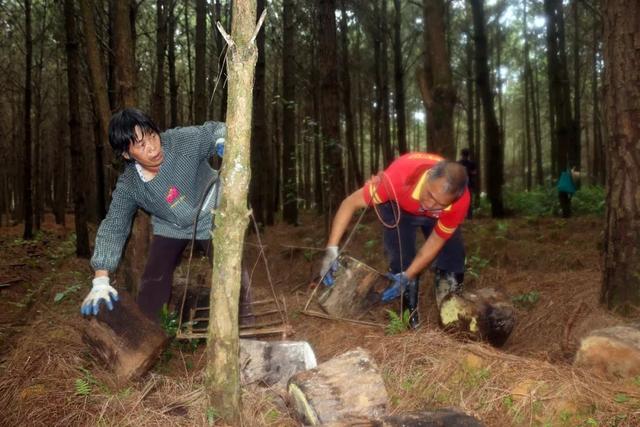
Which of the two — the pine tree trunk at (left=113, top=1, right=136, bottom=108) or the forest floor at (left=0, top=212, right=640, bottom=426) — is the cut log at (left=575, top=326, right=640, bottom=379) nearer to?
the forest floor at (left=0, top=212, right=640, bottom=426)

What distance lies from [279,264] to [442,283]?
393cm

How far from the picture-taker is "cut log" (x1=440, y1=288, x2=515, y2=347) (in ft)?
12.4

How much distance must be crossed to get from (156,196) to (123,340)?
938mm

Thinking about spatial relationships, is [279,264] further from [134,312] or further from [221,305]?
[221,305]

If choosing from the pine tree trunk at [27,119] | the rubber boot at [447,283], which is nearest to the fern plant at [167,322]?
the rubber boot at [447,283]

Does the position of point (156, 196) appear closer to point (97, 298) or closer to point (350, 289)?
point (97, 298)

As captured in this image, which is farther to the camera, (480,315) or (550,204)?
(550,204)

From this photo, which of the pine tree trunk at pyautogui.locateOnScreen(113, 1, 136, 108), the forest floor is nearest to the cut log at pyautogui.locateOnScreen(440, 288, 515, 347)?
the forest floor

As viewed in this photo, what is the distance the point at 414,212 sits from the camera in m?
4.07

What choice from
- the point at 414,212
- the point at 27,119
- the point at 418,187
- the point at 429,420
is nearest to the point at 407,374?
the point at 429,420

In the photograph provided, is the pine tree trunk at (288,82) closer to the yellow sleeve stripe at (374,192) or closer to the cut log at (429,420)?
the yellow sleeve stripe at (374,192)

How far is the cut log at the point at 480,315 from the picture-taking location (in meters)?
3.77

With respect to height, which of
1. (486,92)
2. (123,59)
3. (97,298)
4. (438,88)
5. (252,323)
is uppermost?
(486,92)

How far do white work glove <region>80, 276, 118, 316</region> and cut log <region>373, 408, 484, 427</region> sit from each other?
5.64 ft
